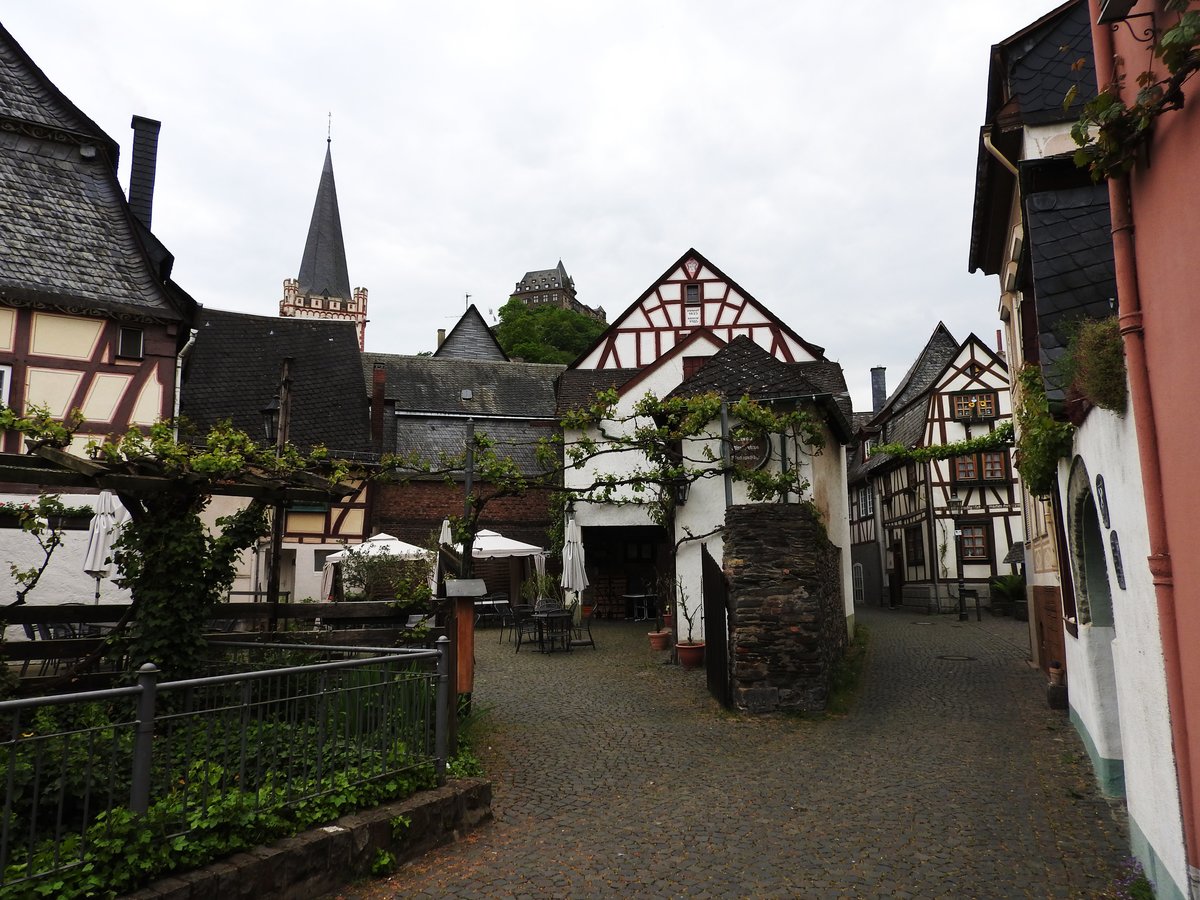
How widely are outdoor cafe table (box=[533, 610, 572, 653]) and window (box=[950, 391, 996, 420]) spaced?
62.3 ft

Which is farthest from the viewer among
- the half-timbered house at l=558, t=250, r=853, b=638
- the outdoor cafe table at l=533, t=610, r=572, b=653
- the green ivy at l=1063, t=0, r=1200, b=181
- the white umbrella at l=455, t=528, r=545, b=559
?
the half-timbered house at l=558, t=250, r=853, b=638

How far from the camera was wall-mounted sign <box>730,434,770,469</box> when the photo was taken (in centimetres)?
1462

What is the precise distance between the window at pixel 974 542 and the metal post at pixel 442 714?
86.3ft

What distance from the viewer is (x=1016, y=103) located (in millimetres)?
10234

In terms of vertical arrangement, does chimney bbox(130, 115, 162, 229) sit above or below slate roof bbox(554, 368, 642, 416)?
above

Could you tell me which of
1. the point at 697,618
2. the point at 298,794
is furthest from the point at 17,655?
the point at 697,618

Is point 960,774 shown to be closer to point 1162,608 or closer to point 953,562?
point 1162,608

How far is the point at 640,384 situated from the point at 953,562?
13553mm

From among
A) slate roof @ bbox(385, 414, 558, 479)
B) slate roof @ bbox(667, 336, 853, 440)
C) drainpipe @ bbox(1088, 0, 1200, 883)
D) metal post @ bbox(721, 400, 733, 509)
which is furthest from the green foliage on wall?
drainpipe @ bbox(1088, 0, 1200, 883)

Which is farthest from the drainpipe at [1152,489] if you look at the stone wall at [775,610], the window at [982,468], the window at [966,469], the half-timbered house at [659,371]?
the window at [966,469]

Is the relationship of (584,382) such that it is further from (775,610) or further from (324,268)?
(324,268)

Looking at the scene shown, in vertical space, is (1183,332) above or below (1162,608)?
above

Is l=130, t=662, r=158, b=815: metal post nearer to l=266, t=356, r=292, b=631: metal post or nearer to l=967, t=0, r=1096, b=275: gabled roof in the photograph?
l=266, t=356, r=292, b=631: metal post

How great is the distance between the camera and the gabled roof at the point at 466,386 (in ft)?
95.4
